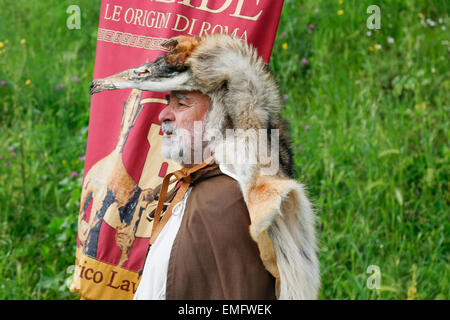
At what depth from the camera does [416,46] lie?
5043mm

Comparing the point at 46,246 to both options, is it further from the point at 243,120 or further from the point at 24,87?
the point at 243,120

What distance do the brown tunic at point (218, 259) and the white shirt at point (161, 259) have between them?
0.04 meters

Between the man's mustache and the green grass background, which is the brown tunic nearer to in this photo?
the man's mustache

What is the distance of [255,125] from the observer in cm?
183

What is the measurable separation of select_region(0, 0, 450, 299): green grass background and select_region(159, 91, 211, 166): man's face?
198 cm

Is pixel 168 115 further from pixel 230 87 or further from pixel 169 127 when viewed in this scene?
pixel 230 87

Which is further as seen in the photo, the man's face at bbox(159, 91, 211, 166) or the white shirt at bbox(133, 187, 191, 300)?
the man's face at bbox(159, 91, 211, 166)

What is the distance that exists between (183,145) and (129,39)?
957 mm

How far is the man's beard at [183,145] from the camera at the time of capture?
1.94 m

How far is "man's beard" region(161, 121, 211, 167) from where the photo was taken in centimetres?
194

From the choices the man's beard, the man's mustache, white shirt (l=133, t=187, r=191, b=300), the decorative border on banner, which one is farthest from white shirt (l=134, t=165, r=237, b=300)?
the decorative border on banner

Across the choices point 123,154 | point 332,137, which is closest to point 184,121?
point 123,154

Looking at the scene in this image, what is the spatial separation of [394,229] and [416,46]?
77.9 inches
